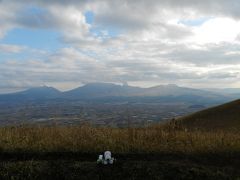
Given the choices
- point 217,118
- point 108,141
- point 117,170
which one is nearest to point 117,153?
point 108,141

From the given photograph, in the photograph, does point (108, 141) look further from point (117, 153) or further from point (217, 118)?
point (217, 118)

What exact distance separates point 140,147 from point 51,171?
12.3 ft

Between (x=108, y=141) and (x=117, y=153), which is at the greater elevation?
(x=108, y=141)

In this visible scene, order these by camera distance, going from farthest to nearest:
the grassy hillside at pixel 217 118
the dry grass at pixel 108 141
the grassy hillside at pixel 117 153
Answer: the grassy hillside at pixel 217 118, the dry grass at pixel 108 141, the grassy hillside at pixel 117 153

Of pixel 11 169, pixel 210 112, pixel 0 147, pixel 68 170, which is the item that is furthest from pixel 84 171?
pixel 210 112

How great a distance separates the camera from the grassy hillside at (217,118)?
2675 centimetres

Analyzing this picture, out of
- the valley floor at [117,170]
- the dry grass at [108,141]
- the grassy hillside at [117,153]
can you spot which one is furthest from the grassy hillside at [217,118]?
the valley floor at [117,170]

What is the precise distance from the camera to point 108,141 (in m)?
12.7

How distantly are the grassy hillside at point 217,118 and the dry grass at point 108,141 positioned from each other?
12.3m

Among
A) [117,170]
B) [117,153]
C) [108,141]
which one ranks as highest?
[108,141]

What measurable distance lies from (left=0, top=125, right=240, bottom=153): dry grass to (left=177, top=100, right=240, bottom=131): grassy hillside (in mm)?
12278

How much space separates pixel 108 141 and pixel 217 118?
18795 millimetres

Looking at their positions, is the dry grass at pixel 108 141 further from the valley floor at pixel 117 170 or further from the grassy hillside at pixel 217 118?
the grassy hillside at pixel 217 118

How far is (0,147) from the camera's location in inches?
481
